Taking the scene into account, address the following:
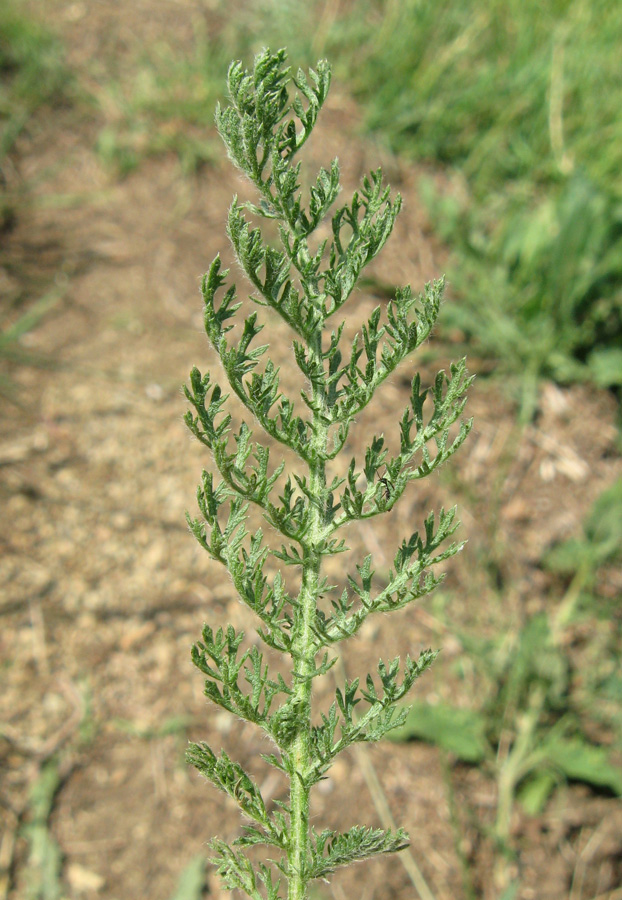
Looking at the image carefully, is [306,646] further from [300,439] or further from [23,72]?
[23,72]

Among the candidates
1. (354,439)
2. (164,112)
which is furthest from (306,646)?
(164,112)

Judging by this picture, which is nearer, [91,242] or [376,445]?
[376,445]

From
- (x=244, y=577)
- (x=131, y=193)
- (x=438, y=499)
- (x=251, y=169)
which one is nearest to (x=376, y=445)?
(x=244, y=577)

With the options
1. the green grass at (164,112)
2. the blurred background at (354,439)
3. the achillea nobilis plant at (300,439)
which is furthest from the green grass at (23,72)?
the achillea nobilis plant at (300,439)

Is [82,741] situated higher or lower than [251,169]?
higher

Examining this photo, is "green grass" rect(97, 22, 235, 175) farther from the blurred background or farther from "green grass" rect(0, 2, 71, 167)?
"green grass" rect(0, 2, 71, 167)

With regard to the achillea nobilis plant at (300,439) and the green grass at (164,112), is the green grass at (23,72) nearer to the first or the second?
the green grass at (164,112)

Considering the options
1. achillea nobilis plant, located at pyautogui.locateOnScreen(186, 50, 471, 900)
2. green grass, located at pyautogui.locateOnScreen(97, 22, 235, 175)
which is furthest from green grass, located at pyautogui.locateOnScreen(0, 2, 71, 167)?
achillea nobilis plant, located at pyautogui.locateOnScreen(186, 50, 471, 900)

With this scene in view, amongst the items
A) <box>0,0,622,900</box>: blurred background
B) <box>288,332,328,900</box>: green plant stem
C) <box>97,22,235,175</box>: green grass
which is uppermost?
<box>97,22,235,175</box>: green grass

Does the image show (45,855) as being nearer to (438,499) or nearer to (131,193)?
(438,499)
